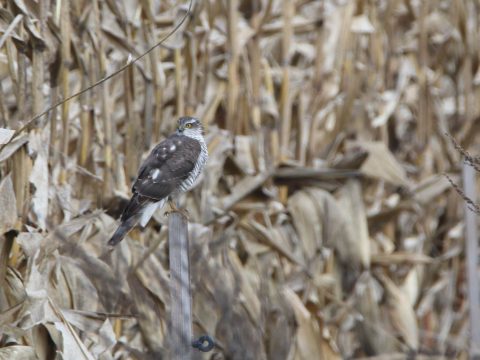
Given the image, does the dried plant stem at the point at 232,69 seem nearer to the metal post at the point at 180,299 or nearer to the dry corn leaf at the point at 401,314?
the dry corn leaf at the point at 401,314

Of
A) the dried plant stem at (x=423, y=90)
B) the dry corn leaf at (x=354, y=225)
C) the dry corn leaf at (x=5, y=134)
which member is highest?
the dry corn leaf at (x=5, y=134)

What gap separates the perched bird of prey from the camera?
292 cm

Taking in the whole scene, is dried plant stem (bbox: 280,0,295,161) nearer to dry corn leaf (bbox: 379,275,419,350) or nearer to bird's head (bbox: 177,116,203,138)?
dry corn leaf (bbox: 379,275,419,350)

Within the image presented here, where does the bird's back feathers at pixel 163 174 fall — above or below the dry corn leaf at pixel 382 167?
above

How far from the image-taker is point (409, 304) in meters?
4.86

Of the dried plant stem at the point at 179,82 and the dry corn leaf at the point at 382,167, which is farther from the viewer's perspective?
the dry corn leaf at the point at 382,167

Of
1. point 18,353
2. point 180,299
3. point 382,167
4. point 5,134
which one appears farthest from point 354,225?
point 180,299

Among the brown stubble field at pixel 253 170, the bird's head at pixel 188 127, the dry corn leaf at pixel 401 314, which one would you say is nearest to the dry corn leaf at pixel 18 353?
the brown stubble field at pixel 253 170

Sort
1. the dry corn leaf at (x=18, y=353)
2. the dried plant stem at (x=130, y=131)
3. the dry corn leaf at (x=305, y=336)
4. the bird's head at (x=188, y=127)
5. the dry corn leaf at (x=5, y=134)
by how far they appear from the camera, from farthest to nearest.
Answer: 1. the dry corn leaf at (x=305, y=336)
2. the dried plant stem at (x=130, y=131)
3. the bird's head at (x=188, y=127)
4. the dry corn leaf at (x=18, y=353)
5. the dry corn leaf at (x=5, y=134)

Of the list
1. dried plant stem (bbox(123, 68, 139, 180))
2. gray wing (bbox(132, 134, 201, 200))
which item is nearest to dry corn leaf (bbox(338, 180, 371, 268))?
dried plant stem (bbox(123, 68, 139, 180))

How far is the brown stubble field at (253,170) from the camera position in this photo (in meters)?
3.09

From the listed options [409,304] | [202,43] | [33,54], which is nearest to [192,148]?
[33,54]

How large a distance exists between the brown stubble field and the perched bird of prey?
17 cm

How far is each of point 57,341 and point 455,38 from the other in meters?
3.31
